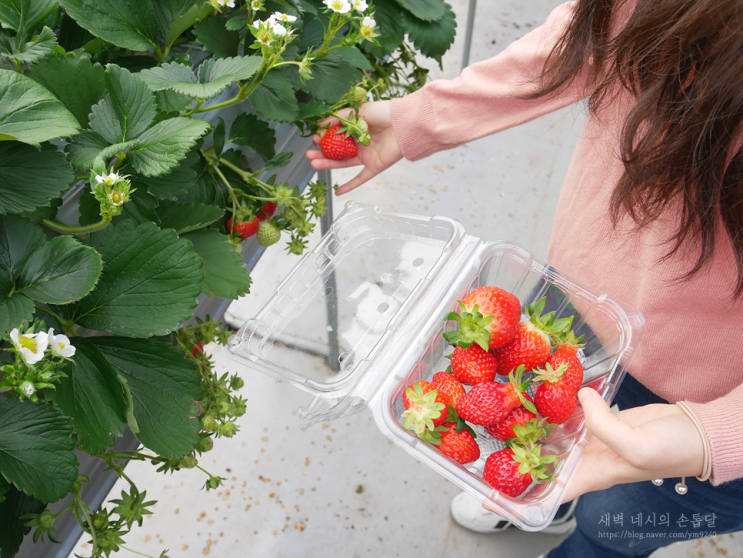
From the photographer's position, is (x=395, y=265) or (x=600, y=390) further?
(x=395, y=265)

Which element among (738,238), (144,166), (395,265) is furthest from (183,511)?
(738,238)

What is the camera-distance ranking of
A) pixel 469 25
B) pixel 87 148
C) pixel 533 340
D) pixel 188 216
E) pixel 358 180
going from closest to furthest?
pixel 87 148 → pixel 188 216 → pixel 533 340 → pixel 358 180 → pixel 469 25

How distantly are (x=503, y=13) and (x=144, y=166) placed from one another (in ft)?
8.95

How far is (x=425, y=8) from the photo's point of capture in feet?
3.12

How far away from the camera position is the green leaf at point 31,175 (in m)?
0.47

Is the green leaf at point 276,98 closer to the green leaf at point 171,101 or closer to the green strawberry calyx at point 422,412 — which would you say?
the green leaf at point 171,101

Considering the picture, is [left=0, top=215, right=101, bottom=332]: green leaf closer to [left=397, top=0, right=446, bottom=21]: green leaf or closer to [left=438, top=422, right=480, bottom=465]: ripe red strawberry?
[left=438, top=422, right=480, bottom=465]: ripe red strawberry

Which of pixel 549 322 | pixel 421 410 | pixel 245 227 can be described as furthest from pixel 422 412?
pixel 245 227

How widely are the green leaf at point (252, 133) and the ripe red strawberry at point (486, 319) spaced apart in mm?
329

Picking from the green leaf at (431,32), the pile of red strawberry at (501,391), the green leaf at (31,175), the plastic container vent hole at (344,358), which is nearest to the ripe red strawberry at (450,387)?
the pile of red strawberry at (501,391)

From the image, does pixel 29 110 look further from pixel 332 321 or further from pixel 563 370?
pixel 563 370

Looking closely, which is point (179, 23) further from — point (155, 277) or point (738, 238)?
point (738, 238)

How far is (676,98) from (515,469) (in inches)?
16.8

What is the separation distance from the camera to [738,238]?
604mm
